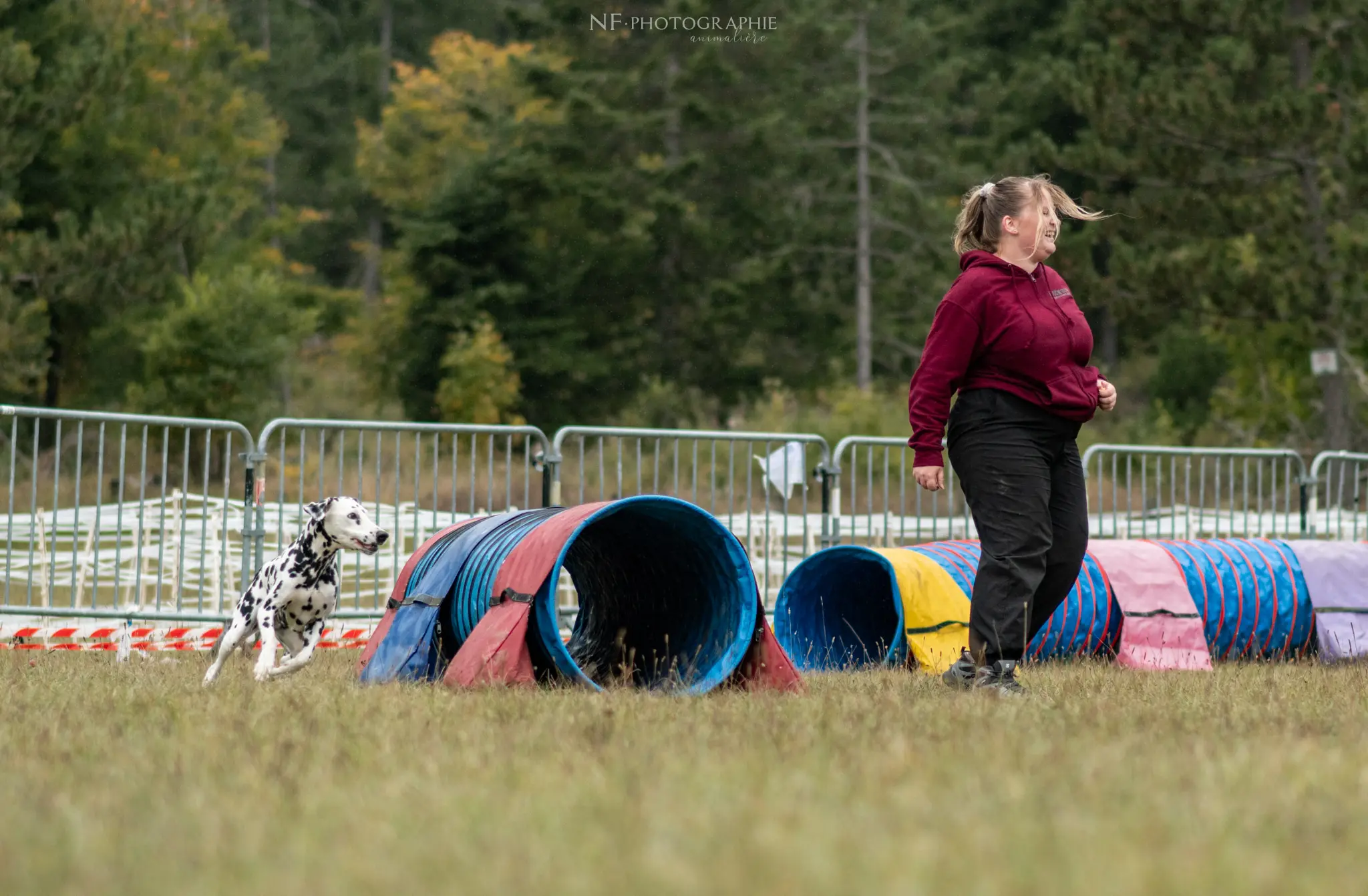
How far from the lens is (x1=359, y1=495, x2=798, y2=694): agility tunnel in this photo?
629 centimetres

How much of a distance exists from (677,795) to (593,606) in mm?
4875

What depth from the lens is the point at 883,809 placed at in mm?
3258

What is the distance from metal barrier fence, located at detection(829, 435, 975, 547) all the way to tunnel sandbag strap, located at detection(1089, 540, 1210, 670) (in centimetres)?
103

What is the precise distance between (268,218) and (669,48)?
36.9 ft

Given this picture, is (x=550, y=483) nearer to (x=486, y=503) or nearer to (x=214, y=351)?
(x=486, y=503)

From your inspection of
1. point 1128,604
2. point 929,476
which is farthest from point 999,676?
point 1128,604

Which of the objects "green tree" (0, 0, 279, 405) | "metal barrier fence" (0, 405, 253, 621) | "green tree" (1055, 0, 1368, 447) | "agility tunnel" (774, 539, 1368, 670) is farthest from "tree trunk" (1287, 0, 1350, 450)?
"green tree" (0, 0, 279, 405)

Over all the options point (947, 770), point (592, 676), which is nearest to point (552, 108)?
point (592, 676)

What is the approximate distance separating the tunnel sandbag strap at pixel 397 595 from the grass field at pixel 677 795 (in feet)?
4.33

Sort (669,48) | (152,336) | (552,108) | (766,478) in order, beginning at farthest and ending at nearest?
1. (552,108)
2. (669,48)
3. (152,336)
4. (766,478)

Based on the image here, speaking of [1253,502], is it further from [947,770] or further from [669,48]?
[669,48]

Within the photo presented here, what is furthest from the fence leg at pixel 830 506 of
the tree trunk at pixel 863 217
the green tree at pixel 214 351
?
the tree trunk at pixel 863 217

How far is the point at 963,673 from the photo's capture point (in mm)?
6035

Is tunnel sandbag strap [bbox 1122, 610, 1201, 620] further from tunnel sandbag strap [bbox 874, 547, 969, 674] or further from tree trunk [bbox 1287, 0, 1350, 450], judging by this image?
tree trunk [bbox 1287, 0, 1350, 450]
